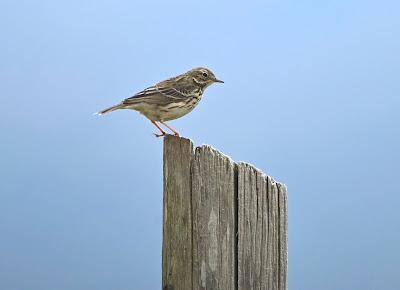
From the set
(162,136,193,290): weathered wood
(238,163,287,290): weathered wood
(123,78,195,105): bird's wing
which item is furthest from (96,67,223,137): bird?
(238,163,287,290): weathered wood

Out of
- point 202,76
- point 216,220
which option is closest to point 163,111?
point 202,76

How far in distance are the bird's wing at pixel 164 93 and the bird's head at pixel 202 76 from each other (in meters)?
0.23

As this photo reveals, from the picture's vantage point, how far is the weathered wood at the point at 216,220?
4.02 m

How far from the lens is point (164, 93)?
299 inches

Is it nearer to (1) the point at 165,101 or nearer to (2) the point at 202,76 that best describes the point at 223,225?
(1) the point at 165,101

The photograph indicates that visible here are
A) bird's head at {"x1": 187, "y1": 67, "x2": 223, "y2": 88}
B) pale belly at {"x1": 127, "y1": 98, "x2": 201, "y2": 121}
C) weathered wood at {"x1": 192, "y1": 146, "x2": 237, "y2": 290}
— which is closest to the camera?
weathered wood at {"x1": 192, "y1": 146, "x2": 237, "y2": 290}

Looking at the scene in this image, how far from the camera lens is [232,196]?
4023mm

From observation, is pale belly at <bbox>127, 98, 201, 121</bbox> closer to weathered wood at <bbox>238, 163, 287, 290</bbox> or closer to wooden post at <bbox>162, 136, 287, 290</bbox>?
wooden post at <bbox>162, 136, 287, 290</bbox>

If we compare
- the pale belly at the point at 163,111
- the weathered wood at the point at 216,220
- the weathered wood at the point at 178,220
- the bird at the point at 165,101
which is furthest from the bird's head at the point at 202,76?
the weathered wood at the point at 216,220

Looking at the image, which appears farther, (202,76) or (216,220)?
(202,76)

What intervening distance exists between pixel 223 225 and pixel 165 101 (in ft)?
12.1

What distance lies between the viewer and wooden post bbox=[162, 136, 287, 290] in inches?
158

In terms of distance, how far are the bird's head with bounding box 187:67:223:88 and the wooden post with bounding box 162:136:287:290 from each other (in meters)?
4.03

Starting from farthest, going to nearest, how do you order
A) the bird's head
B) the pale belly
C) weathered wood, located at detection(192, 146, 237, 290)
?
1. the bird's head
2. the pale belly
3. weathered wood, located at detection(192, 146, 237, 290)
